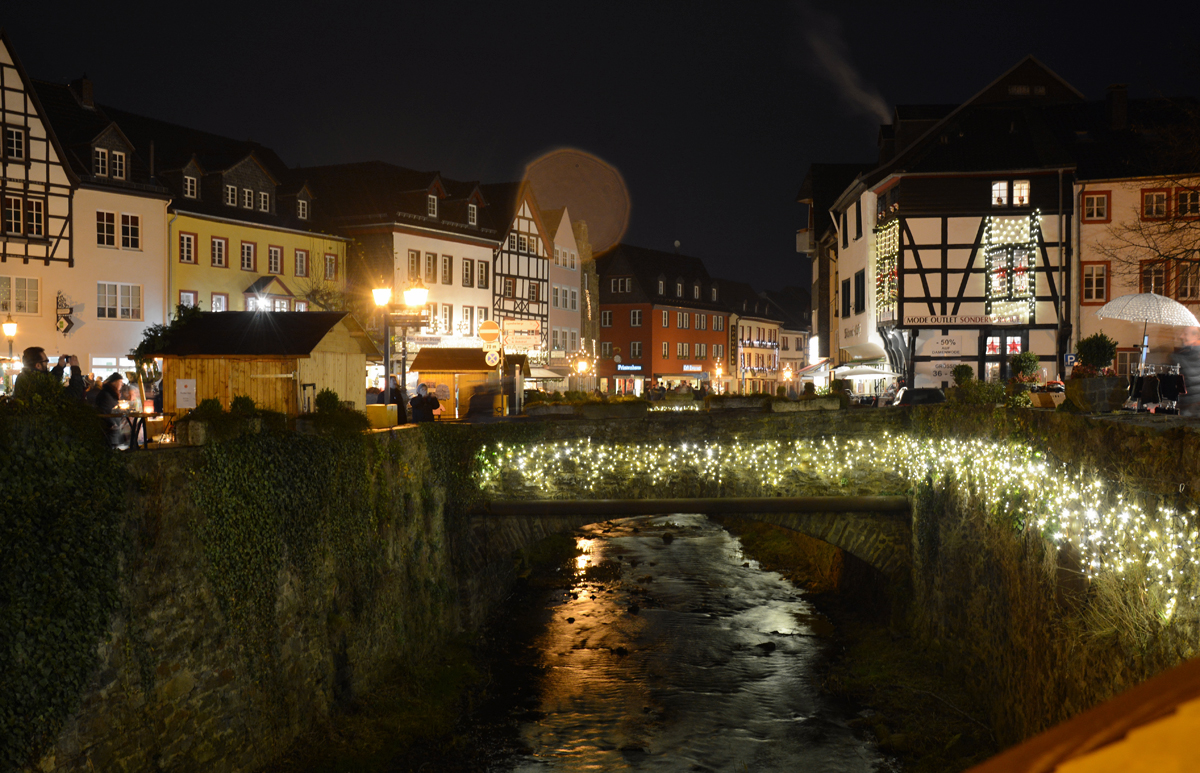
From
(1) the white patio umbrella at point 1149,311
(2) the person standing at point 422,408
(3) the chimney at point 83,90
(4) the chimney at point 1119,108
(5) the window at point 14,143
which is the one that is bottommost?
(2) the person standing at point 422,408

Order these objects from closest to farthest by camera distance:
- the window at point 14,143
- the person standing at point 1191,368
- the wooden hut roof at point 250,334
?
the person standing at point 1191,368 → the wooden hut roof at point 250,334 → the window at point 14,143

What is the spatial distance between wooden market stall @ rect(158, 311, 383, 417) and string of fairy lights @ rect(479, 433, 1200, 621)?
3.81 metres

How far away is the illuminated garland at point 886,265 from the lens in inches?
1281

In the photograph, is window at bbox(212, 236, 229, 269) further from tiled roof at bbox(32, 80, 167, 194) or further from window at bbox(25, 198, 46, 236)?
window at bbox(25, 198, 46, 236)

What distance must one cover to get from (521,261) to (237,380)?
125ft

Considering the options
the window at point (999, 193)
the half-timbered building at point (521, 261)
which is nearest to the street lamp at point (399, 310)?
the window at point (999, 193)

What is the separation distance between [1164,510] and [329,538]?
10675 mm

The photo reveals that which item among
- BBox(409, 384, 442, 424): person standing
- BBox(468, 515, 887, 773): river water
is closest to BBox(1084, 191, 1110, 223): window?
BBox(468, 515, 887, 773): river water

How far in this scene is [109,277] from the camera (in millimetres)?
35094

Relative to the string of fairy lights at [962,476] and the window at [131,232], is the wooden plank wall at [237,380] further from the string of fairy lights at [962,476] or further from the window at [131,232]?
the window at [131,232]

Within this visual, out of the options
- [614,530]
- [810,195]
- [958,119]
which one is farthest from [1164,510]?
[810,195]

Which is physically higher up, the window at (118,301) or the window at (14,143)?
the window at (14,143)

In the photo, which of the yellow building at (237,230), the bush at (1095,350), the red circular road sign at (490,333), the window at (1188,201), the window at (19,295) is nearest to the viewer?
the bush at (1095,350)

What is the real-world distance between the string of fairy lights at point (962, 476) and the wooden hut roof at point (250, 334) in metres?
4.07
